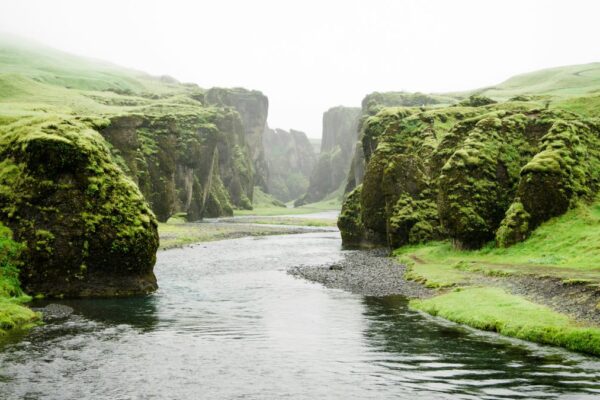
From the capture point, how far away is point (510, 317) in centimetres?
3331

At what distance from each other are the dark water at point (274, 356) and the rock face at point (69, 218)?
378cm

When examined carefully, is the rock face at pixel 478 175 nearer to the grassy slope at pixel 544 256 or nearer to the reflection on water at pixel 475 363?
the grassy slope at pixel 544 256

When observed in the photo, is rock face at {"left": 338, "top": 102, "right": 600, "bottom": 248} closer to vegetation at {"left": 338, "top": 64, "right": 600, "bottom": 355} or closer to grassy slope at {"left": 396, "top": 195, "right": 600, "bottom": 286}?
vegetation at {"left": 338, "top": 64, "right": 600, "bottom": 355}

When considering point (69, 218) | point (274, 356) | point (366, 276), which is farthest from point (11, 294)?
point (366, 276)

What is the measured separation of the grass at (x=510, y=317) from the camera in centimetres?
2798

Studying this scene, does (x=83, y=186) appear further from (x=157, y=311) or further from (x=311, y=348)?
(x=311, y=348)

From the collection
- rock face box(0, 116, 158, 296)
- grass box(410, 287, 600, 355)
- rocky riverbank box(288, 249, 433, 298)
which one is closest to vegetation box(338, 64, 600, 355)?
grass box(410, 287, 600, 355)

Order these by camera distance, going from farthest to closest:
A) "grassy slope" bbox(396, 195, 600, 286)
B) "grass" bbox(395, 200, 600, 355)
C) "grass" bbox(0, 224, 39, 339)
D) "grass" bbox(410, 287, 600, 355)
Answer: "grassy slope" bbox(396, 195, 600, 286) → "grass" bbox(0, 224, 39, 339) → "grass" bbox(395, 200, 600, 355) → "grass" bbox(410, 287, 600, 355)

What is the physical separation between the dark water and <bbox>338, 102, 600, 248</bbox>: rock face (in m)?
21.5

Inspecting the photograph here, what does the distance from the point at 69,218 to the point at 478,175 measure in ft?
146

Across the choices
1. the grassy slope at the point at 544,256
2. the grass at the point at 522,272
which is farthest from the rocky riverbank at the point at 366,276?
the grassy slope at the point at 544,256

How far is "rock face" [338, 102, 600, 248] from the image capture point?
55.3 metres

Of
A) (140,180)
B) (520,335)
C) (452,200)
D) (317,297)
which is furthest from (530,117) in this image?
(140,180)

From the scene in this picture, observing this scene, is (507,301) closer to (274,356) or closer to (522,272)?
(522,272)
